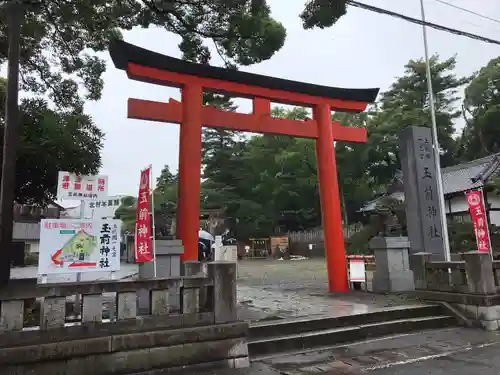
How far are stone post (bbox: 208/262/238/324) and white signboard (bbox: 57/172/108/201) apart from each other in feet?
8.09

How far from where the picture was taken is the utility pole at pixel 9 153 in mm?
4648

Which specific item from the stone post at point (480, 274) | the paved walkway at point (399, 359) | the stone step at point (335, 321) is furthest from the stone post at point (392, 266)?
the paved walkway at point (399, 359)

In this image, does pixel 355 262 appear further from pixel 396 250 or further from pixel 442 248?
pixel 442 248

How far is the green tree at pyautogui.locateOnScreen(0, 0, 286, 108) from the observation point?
7557 millimetres

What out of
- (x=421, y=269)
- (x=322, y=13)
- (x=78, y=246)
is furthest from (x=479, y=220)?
(x=78, y=246)

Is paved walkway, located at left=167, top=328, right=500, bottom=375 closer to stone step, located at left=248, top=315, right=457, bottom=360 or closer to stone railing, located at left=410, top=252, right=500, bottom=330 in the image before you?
stone step, located at left=248, top=315, right=457, bottom=360

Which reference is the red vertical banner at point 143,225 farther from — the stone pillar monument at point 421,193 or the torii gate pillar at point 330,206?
the stone pillar monument at point 421,193

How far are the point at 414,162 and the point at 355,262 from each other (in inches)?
126

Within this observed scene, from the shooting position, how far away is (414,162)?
11.1 meters

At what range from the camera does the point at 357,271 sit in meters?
11.1

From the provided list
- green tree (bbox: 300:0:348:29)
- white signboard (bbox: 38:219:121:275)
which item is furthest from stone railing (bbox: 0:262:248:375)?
green tree (bbox: 300:0:348:29)

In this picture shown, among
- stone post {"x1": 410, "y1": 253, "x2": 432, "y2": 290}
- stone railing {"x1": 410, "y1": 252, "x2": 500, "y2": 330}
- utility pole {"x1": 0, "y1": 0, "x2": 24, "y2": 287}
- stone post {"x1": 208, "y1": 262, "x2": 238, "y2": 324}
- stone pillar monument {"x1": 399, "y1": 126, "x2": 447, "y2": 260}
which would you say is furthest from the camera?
stone pillar monument {"x1": 399, "y1": 126, "x2": 447, "y2": 260}

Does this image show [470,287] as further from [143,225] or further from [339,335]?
[143,225]

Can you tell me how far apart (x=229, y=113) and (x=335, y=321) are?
569 centimetres
